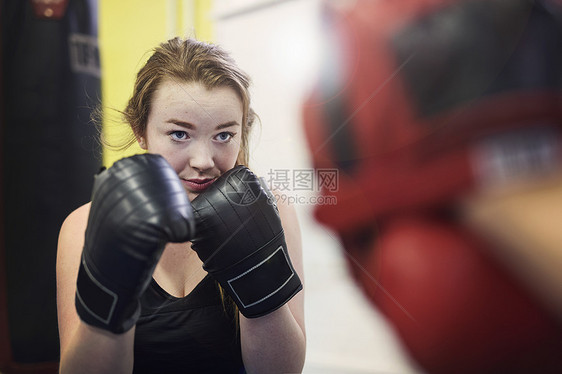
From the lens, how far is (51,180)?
3.20 feet

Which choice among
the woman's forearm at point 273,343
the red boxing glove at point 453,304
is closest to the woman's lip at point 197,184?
the woman's forearm at point 273,343

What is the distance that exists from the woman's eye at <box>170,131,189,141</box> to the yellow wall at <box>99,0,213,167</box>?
1.01 ft

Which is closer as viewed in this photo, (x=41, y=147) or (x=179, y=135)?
(x=179, y=135)

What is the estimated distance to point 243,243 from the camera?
552 mm

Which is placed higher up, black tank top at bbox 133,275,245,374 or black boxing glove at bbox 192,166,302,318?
black boxing glove at bbox 192,166,302,318

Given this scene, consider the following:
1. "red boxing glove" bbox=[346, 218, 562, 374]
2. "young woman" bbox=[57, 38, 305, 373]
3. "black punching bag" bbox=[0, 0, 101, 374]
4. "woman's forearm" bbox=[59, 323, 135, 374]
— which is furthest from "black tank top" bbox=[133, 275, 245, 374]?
"black punching bag" bbox=[0, 0, 101, 374]

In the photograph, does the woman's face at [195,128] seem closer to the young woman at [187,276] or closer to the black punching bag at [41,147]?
the young woman at [187,276]

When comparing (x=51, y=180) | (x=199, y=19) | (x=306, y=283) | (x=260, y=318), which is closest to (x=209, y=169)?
(x=260, y=318)

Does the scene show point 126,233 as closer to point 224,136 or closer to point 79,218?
point 224,136

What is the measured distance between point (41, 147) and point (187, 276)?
548mm

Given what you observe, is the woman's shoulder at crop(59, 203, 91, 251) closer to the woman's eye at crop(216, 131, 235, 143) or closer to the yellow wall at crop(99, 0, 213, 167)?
the yellow wall at crop(99, 0, 213, 167)

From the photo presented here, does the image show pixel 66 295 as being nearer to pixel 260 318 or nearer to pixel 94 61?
pixel 260 318

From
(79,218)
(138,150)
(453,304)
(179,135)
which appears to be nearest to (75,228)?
(79,218)

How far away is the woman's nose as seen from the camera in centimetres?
57
